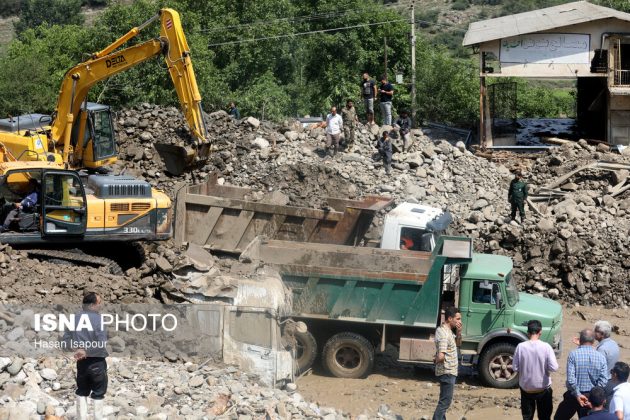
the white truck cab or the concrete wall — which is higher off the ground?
the concrete wall

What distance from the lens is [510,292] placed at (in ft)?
50.2

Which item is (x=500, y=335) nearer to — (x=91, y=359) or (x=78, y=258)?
(x=91, y=359)

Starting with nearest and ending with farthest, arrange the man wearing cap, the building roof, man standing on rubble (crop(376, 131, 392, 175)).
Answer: man standing on rubble (crop(376, 131, 392, 175))
the man wearing cap
the building roof

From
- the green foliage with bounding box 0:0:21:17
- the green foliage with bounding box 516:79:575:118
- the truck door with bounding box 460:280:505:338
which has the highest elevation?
the green foliage with bounding box 0:0:21:17

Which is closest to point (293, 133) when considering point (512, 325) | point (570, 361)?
point (512, 325)

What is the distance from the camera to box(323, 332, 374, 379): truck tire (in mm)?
15328

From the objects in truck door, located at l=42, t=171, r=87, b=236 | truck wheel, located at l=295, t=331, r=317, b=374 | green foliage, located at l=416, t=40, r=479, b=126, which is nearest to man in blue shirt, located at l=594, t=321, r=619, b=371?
truck wheel, located at l=295, t=331, r=317, b=374

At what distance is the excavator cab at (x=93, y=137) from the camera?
63.0 ft

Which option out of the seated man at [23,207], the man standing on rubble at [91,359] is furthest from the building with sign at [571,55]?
the man standing on rubble at [91,359]

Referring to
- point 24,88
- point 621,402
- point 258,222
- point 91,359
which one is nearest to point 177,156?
point 258,222

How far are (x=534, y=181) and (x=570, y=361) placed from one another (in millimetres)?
15765

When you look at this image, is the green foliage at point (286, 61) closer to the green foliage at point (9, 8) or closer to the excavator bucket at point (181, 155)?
the excavator bucket at point (181, 155)

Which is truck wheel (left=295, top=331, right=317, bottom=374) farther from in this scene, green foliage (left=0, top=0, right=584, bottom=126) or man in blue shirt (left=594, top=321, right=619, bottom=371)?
green foliage (left=0, top=0, right=584, bottom=126)

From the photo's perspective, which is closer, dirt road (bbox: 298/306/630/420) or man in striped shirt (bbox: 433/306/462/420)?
man in striped shirt (bbox: 433/306/462/420)
